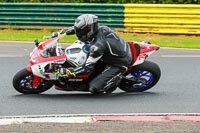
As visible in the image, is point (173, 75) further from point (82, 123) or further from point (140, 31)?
point (140, 31)

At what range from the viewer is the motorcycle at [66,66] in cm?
1031

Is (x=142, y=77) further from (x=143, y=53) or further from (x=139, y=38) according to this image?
(x=139, y=38)

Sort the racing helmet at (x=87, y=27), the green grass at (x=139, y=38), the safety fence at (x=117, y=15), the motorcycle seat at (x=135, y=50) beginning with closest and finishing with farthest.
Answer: the racing helmet at (x=87, y=27)
the motorcycle seat at (x=135, y=50)
the green grass at (x=139, y=38)
the safety fence at (x=117, y=15)

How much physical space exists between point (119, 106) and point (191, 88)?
6.89ft

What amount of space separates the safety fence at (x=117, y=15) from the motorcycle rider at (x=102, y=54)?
1099cm

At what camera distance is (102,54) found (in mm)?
10219

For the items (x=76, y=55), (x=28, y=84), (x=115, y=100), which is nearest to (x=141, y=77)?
(x=115, y=100)

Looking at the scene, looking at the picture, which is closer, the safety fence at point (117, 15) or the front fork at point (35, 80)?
the front fork at point (35, 80)

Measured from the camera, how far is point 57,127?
25.3 ft

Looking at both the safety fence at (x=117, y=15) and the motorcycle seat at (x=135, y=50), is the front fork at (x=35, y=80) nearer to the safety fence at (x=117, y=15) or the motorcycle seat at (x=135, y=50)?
the motorcycle seat at (x=135, y=50)

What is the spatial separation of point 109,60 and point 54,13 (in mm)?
12901

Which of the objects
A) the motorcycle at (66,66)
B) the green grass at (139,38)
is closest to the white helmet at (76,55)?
the motorcycle at (66,66)

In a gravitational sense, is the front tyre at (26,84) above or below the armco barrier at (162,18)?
Answer: above

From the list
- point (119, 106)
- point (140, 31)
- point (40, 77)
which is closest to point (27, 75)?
point (40, 77)
